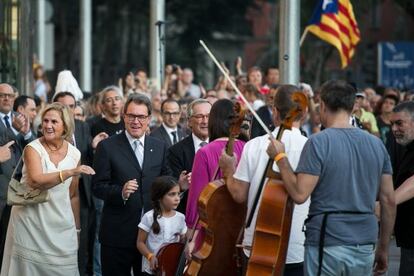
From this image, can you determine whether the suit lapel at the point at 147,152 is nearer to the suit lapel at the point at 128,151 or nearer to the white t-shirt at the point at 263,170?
the suit lapel at the point at 128,151

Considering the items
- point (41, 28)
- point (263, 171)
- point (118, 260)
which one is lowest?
point (118, 260)

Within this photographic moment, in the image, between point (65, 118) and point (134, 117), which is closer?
point (65, 118)

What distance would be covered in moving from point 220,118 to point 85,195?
457cm

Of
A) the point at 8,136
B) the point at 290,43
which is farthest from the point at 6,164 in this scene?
the point at 290,43

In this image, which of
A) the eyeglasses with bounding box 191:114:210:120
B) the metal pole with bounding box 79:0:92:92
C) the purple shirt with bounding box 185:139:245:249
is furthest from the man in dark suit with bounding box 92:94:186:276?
the metal pole with bounding box 79:0:92:92

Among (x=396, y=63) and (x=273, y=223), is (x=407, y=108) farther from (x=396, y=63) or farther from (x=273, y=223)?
(x=396, y=63)

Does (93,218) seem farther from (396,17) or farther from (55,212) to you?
(396,17)

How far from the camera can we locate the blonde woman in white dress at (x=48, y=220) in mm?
10562

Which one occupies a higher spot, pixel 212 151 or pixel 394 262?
pixel 212 151

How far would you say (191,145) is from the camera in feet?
37.3

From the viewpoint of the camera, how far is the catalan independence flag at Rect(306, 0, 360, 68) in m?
19.5

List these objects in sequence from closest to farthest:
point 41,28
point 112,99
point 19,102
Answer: point 112,99, point 19,102, point 41,28

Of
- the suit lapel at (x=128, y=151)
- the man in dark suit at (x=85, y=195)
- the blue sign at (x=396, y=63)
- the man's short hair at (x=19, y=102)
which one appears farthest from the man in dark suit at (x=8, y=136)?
the blue sign at (x=396, y=63)

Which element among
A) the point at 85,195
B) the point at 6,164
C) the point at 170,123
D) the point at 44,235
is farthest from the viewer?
the point at 170,123
